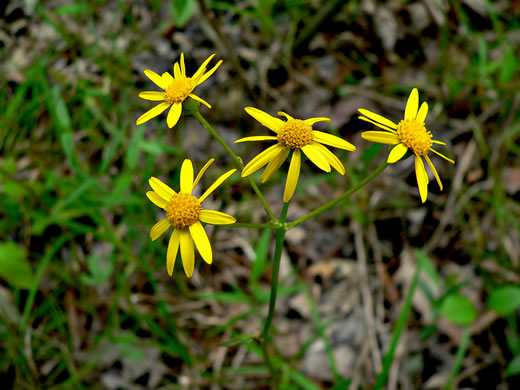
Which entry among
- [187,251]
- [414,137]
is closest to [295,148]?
[414,137]

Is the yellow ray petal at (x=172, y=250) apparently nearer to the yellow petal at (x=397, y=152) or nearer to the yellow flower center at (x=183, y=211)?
the yellow flower center at (x=183, y=211)

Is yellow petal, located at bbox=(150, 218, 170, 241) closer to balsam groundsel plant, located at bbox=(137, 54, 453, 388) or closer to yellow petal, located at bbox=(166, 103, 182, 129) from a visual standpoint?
balsam groundsel plant, located at bbox=(137, 54, 453, 388)

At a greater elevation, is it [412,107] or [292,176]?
[412,107]

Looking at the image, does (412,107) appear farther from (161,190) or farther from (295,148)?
(161,190)

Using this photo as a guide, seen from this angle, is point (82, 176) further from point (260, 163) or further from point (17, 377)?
point (260, 163)

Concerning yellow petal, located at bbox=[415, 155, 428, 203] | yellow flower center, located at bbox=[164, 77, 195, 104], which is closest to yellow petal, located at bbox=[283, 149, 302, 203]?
yellow petal, located at bbox=[415, 155, 428, 203]

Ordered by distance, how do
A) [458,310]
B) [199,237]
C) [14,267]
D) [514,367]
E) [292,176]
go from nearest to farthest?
[292,176]
[199,237]
[514,367]
[458,310]
[14,267]
